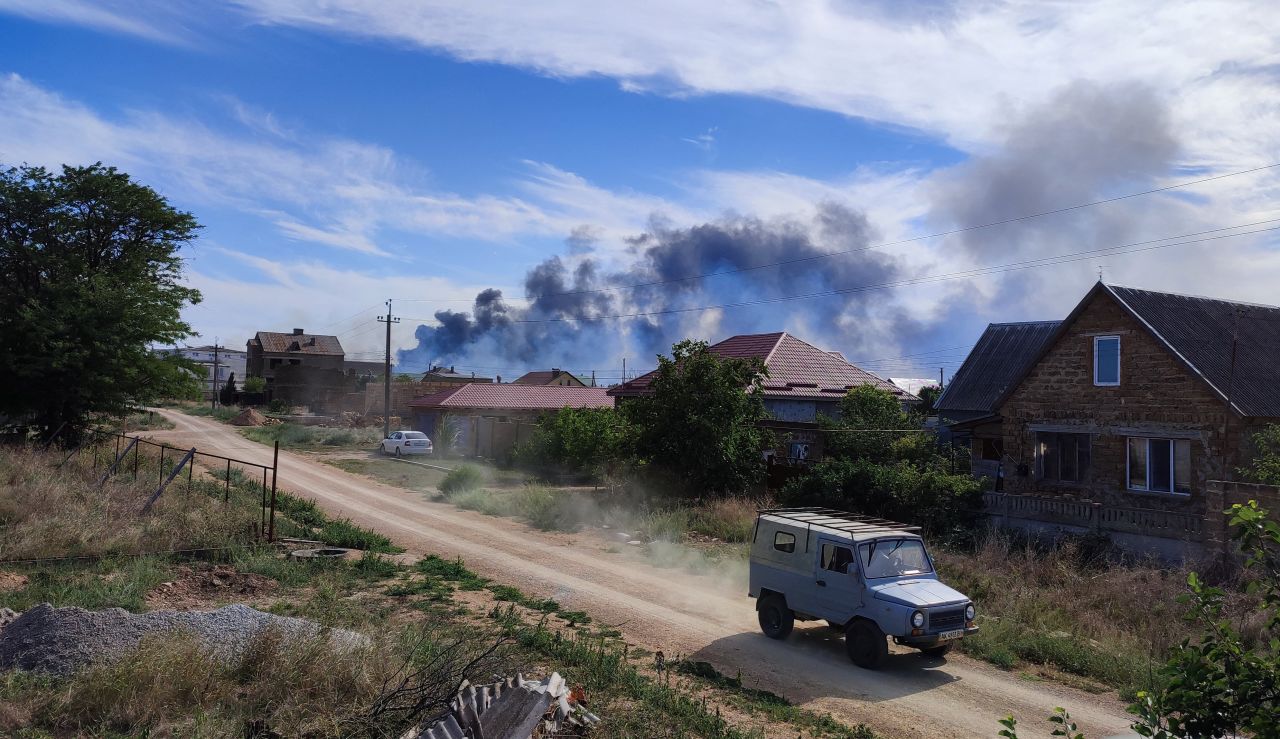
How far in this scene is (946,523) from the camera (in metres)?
20.4

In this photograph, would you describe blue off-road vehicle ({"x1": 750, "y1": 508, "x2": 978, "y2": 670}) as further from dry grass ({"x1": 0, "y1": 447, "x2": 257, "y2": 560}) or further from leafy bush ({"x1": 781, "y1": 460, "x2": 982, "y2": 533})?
dry grass ({"x1": 0, "y1": 447, "x2": 257, "y2": 560})

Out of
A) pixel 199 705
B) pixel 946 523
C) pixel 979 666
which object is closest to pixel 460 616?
pixel 199 705

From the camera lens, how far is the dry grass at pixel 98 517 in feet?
50.5

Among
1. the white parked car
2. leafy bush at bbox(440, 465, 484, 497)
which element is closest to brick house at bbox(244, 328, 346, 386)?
the white parked car

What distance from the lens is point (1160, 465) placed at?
20.9 meters

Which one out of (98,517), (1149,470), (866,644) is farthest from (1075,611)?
(98,517)

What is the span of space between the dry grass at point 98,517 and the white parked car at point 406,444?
21383 mm

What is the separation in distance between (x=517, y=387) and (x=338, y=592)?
35.2 m

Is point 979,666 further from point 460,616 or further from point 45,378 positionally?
point 45,378

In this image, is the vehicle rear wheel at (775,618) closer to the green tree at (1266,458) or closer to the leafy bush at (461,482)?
the green tree at (1266,458)

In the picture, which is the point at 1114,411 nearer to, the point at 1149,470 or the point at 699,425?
the point at 1149,470

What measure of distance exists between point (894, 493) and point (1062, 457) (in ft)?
18.7

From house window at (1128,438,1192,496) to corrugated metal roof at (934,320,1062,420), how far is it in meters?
12.8

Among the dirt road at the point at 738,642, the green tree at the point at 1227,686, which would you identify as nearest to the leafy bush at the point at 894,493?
the dirt road at the point at 738,642
